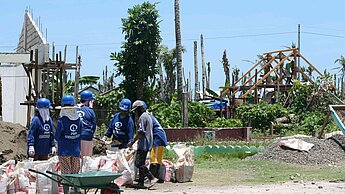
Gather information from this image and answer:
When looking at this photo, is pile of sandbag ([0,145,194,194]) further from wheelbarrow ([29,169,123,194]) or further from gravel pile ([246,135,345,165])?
gravel pile ([246,135,345,165])

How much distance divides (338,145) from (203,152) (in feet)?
13.9

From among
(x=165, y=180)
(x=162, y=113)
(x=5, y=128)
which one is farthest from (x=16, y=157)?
(x=162, y=113)

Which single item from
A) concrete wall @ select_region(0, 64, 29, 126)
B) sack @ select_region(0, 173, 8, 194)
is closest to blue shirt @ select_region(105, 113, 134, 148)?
sack @ select_region(0, 173, 8, 194)

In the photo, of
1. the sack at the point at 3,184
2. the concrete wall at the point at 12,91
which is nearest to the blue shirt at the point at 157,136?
the sack at the point at 3,184

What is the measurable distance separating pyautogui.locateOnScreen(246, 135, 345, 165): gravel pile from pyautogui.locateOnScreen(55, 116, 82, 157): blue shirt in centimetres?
917

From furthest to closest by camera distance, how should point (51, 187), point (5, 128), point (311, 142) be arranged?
point (311, 142), point (5, 128), point (51, 187)

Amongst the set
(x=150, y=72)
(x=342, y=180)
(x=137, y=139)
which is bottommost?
(x=342, y=180)

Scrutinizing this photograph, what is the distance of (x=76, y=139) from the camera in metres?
10.8

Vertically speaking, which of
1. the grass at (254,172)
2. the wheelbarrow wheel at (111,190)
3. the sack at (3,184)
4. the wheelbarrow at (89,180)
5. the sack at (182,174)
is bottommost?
the grass at (254,172)

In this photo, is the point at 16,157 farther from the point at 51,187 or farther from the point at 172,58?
the point at 172,58

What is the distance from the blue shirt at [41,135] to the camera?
11.2 m

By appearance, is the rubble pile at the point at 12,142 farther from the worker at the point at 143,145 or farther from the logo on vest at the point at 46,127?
the worker at the point at 143,145

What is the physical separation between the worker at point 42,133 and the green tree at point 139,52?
962 inches

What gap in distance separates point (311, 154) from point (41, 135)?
10.0m
